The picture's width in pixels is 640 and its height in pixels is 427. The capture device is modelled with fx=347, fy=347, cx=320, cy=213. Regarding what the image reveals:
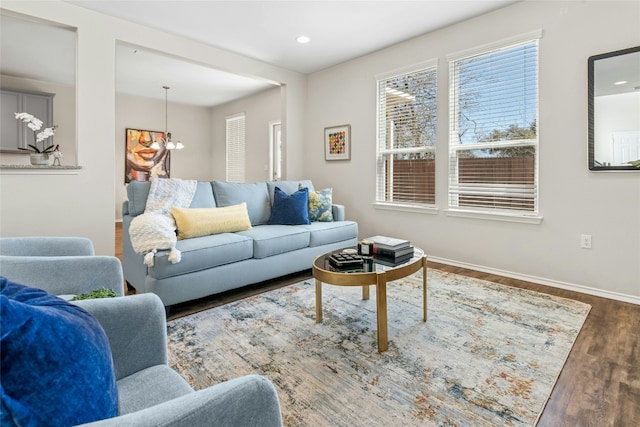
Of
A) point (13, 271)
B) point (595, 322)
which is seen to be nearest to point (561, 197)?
point (595, 322)

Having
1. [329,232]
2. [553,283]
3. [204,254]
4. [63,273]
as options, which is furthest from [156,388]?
[553,283]

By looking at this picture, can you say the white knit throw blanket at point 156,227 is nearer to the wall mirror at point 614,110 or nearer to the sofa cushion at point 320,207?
the sofa cushion at point 320,207

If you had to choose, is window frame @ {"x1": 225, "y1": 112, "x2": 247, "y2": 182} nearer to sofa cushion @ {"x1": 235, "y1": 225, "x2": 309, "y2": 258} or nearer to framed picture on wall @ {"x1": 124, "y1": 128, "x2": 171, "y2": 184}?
framed picture on wall @ {"x1": 124, "y1": 128, "x2": 171, "y2": 184}

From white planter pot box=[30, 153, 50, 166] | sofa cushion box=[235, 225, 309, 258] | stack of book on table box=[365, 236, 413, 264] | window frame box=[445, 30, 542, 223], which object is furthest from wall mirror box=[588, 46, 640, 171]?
white planter pot box=[30, 153, 50, 166]

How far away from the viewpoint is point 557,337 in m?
2.14

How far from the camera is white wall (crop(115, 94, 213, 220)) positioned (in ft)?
22.2

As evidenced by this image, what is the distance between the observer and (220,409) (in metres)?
0.68

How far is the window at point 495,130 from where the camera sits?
3.23 m

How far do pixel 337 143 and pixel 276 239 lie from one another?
227 cm

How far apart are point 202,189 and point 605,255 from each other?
357cm

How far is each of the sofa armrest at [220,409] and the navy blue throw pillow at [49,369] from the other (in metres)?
0.07

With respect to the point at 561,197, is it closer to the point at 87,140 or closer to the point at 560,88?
the point at 560,88

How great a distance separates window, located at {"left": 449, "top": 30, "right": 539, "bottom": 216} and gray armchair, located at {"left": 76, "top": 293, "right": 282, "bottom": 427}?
3296 mm

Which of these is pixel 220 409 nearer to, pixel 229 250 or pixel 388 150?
pixel 229 250
